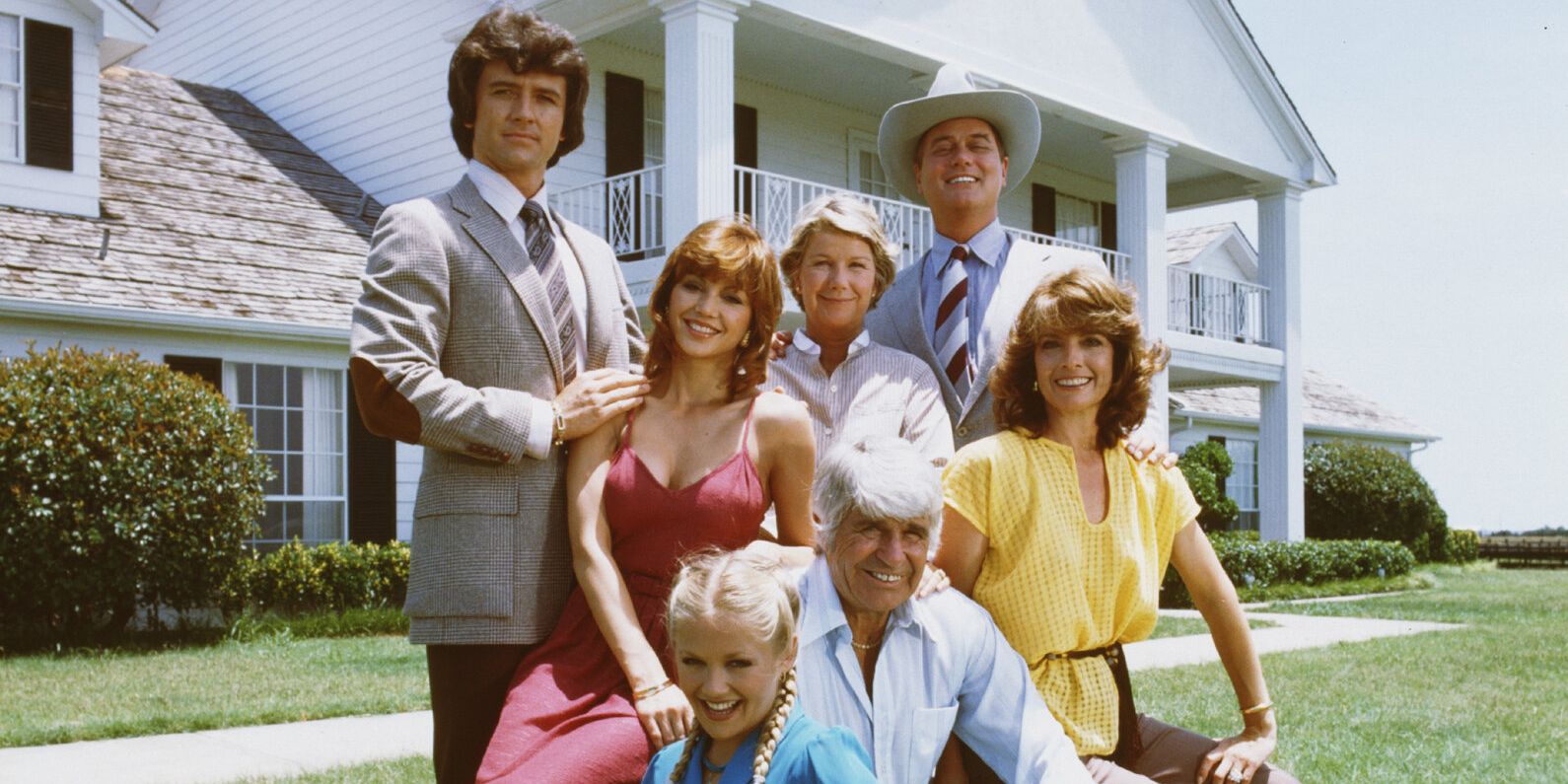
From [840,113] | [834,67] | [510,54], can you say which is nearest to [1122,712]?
[510,54]

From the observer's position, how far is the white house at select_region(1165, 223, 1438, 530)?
2531 cm

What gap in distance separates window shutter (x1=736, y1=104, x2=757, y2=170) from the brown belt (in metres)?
12.5

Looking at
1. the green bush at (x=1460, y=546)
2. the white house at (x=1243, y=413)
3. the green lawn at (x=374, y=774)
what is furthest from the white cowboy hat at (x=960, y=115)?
the green bush at (x=1460, y=546)

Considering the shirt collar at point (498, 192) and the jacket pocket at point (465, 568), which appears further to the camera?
the shirt collar at point (498, 192)

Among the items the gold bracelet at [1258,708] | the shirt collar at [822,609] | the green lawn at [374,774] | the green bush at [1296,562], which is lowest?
the green bush at [1296,562]

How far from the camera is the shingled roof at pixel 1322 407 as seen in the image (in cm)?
2566

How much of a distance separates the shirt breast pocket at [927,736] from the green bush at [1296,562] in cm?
1296

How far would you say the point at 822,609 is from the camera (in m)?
2.84

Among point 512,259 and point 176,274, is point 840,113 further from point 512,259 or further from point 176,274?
point 512,259

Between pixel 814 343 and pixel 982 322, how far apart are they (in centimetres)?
55

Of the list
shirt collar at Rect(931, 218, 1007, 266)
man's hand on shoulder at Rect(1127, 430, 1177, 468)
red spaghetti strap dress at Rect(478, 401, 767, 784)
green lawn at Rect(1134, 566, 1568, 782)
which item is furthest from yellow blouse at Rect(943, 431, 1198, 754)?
green lawn at Rect(1134, 566, 1568, 782)

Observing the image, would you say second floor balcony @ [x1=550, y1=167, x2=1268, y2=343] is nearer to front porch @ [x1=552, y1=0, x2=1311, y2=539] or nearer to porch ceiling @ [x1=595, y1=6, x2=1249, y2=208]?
front porch @ [x1=552, y1=0, x2=1311, y2=539]

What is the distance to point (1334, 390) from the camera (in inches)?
1254

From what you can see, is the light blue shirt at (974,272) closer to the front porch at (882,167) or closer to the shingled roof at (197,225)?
the front porch at (882,167)
